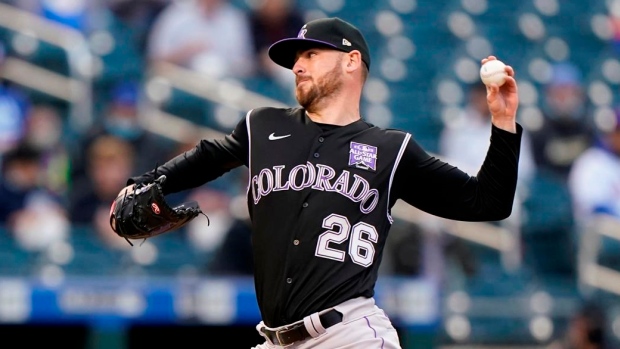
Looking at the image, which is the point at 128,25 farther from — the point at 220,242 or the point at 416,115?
the point at 220,242

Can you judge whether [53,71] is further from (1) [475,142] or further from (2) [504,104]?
(2) [504,104]

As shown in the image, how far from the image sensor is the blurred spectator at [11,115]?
23.6 feet

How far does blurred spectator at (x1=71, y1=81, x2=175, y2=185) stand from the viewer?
22.9 ft

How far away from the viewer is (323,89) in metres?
3.62

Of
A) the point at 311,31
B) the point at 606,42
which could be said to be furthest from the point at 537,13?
the point at 311,31

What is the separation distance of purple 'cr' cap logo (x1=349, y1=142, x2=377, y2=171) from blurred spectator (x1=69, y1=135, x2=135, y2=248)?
3235mm

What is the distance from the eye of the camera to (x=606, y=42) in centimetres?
1052

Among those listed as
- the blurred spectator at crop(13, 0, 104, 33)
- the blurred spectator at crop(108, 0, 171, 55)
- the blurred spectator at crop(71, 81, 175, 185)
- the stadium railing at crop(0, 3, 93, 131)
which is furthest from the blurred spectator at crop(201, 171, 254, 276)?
the blurred spectator at crop(13, 0, 104, 33)

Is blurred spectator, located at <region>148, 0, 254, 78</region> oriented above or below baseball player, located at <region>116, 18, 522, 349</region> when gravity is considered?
above

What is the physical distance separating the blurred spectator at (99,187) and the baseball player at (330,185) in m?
2.97

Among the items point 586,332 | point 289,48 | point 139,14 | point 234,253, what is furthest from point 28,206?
point 289,48

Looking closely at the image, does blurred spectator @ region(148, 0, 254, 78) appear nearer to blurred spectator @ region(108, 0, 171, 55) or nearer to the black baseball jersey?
blurred spectator @ region(108, 0, 171, 55)

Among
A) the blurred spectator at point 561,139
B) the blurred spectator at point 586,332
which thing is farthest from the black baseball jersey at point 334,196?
the blurred spectator at point 561,139

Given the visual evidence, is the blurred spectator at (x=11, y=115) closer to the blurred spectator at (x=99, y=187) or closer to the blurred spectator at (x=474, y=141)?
the blurred spectator at (x=99, y=187)
